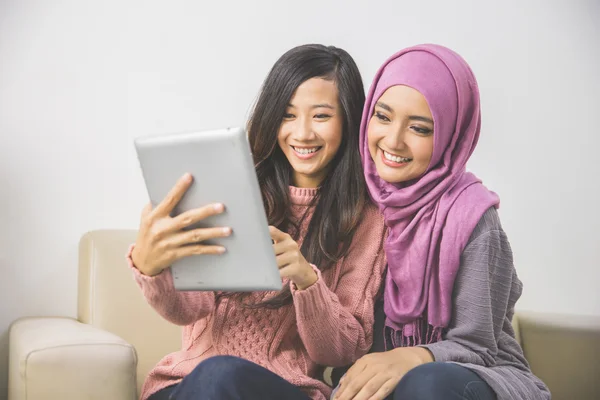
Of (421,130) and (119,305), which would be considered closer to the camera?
(421,130)

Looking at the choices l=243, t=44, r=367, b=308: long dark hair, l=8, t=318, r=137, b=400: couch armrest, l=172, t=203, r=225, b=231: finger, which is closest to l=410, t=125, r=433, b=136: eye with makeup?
l=243, t=44, r=367, b=308: long dark hair

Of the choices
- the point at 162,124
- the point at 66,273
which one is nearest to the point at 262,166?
the point at 162,124

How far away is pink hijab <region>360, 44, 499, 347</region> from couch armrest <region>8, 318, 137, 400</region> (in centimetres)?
47

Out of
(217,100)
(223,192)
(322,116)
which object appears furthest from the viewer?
(217,100)

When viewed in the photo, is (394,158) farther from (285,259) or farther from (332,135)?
(285,259)

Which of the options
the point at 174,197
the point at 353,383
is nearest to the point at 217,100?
the point at 174,197

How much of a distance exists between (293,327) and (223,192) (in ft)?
1.34

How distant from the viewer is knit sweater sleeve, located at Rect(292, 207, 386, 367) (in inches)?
49.7

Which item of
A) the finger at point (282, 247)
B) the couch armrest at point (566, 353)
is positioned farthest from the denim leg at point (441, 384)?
the couch armrest at point (566, 353)

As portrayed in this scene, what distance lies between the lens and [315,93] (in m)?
1.40

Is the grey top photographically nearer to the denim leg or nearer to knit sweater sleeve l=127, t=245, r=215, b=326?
the denim leg

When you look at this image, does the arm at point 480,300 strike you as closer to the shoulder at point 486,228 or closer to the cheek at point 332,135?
the shoulder at point 486,228

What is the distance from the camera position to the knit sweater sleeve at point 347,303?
1.26 m

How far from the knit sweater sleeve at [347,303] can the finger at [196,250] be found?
7.2 inches
